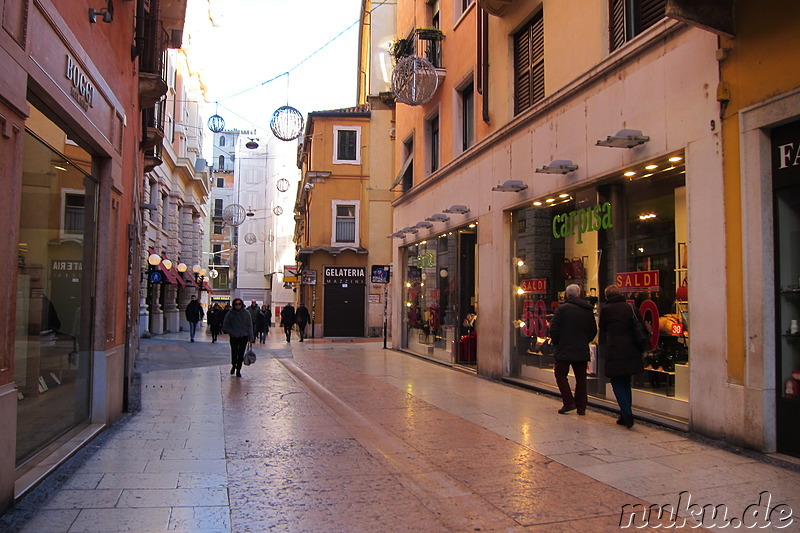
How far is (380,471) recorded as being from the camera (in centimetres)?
598

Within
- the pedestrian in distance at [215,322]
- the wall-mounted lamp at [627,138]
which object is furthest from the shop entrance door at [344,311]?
the wall-mounted lamp at [627,138]

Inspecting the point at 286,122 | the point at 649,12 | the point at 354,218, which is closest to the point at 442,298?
the point at 286,122

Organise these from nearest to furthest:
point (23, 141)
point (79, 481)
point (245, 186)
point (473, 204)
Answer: point (23, 141)
point (79, 481)
point (473, 204)
point (245, 186)

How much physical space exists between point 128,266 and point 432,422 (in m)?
5.17

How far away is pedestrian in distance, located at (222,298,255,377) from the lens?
1363 cm

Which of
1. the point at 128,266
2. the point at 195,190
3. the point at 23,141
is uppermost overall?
the point at 195,190

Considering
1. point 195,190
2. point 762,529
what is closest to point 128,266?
point 762,529

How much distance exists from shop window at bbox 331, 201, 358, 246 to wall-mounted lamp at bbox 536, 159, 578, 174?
22.2 meters

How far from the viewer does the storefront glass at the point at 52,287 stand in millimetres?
5625

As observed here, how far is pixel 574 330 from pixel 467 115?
8144 mm

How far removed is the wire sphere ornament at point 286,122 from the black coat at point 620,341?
30.5 feet

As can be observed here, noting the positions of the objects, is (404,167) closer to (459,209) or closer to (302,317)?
(459,209)

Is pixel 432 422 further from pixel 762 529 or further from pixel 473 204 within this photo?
pixel 473 204

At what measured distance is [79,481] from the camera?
5531mm
